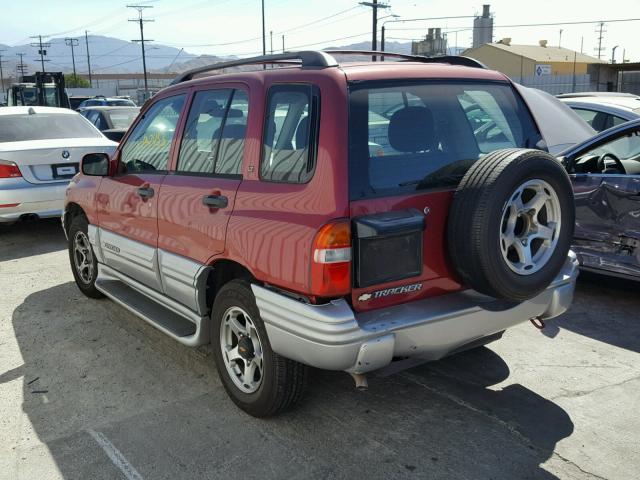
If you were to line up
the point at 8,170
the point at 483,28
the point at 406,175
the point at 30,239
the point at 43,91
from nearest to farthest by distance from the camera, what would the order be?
the point at 406,175, the point at 8,170, the point at 30,239, the point at 43,91, the point at 483,28

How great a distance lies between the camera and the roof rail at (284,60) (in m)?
3.18

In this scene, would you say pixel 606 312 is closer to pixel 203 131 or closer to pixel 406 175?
pixel 406 175

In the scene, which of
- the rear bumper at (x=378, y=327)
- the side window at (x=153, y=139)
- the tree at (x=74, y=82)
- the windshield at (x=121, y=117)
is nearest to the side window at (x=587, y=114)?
the rear bumper at (x=378, y=327)

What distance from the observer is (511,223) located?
3.17 m

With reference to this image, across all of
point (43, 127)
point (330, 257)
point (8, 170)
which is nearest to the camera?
point (330, 257)

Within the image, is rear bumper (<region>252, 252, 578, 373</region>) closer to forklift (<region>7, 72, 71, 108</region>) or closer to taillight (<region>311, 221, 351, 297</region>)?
taillight (<region>311, 221, 351, 297</region>)

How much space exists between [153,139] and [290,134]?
164cm

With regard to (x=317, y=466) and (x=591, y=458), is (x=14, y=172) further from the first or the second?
(x=591, y=458)

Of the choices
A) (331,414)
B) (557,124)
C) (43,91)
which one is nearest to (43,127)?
(557,124)

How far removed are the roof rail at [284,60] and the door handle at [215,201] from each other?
0.85 metres

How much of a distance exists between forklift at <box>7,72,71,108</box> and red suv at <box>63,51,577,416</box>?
2182 cm

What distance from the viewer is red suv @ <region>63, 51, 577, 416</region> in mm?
2924

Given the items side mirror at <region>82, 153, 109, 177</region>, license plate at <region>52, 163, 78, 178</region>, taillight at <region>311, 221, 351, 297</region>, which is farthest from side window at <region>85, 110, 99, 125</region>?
taillight at <region>311, 221, 351, 297</region>

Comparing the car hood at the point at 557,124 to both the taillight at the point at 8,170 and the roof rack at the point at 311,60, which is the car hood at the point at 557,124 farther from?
the taillight at the point at 8,170
